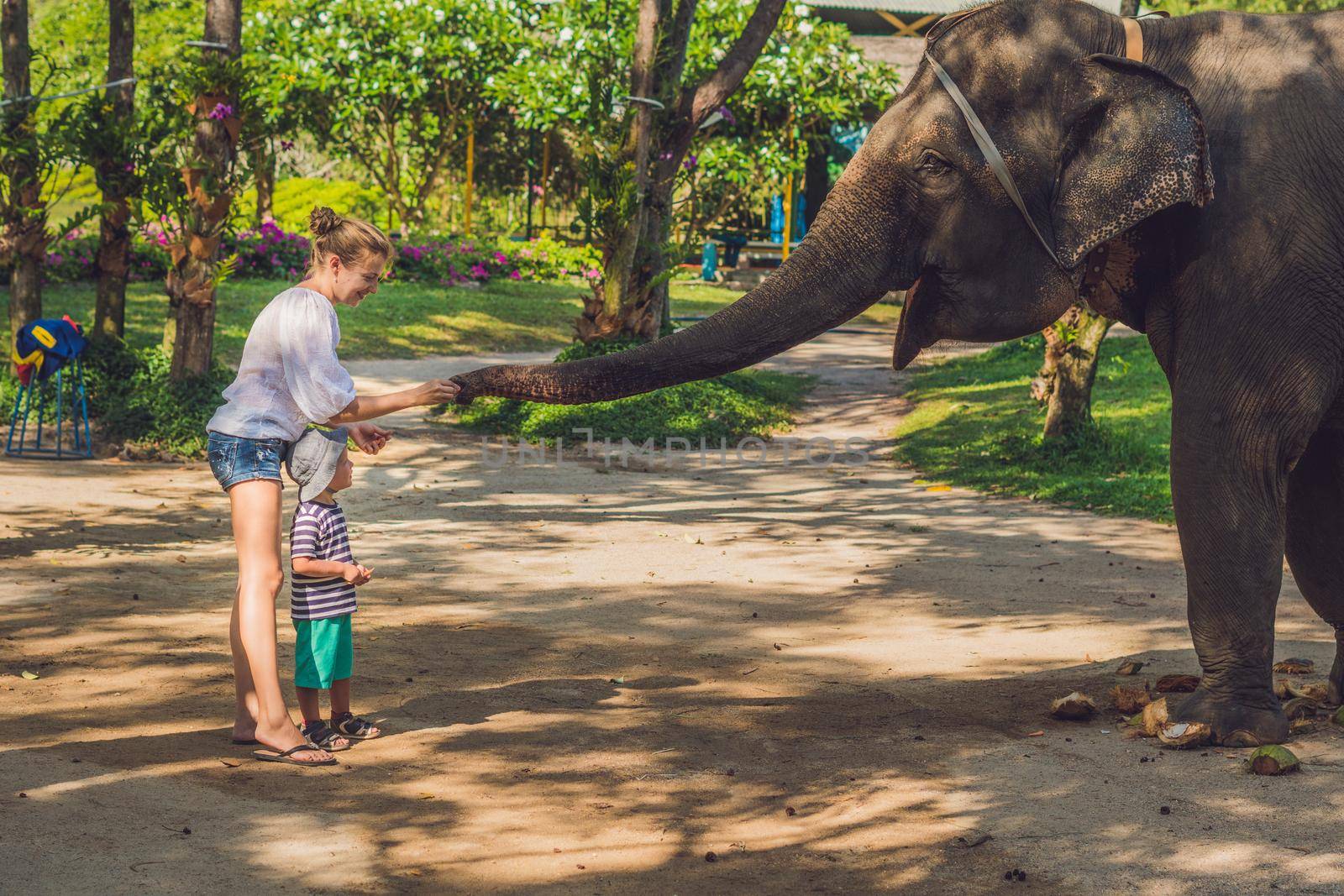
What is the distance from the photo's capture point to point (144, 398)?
12422 millimetres

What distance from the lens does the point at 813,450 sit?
45.6ft

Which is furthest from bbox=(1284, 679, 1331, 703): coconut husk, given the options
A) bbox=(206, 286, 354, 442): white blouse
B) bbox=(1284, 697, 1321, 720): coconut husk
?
bbox=(206, 286, 354, 442): white blouse

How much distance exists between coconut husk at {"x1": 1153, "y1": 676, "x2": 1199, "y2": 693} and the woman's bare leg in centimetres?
329

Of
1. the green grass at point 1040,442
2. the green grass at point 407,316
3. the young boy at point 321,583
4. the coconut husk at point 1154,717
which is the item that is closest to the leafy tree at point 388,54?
the green grass at point 407,316

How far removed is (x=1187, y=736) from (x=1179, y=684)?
67cm

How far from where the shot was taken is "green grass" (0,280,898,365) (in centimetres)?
1769

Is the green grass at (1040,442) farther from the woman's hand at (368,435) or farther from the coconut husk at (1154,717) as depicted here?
the woman's hand at (368,435)

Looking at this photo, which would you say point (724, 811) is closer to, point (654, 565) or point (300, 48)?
point (654, 565)

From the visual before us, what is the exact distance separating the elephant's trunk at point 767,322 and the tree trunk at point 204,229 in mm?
7805

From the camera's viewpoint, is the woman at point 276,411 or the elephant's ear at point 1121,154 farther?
the woman at point 276,411

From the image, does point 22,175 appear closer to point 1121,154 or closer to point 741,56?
point 741,56

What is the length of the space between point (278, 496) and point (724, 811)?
6.33 feet

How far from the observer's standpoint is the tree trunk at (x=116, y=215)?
12742mm

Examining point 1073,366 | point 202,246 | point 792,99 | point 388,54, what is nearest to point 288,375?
point 202,246
